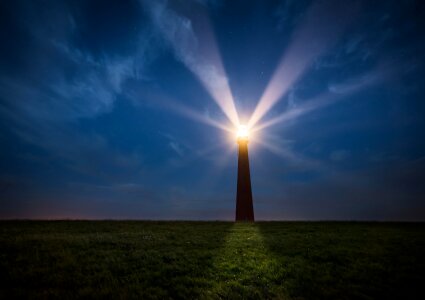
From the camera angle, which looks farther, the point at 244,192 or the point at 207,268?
the point at 244,192

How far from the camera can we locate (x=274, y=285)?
35.1ft

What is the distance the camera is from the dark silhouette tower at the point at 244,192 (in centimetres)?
3794

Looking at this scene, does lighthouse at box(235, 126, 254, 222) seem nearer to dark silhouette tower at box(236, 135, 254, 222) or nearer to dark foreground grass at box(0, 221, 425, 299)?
dark silhouette tower at box(236, 135, 254, 222)

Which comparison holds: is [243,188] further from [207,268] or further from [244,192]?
[207,268]

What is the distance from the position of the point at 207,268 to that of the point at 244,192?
2665 cm

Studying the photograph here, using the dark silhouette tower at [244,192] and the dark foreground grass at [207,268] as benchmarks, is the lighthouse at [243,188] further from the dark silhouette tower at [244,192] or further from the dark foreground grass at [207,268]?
the dark foreground grass at [207,268]

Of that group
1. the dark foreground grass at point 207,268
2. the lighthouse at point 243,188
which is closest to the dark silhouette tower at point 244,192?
the lighthouse at point 243,188

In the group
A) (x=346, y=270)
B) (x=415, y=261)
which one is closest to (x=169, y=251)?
(x=346, y=270)

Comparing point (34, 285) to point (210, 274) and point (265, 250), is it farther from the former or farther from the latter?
point (265, 250)

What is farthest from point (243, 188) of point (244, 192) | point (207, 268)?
point (207, 268)

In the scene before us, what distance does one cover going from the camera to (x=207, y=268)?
12375mm

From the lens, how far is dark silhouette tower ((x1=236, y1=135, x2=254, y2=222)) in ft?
124

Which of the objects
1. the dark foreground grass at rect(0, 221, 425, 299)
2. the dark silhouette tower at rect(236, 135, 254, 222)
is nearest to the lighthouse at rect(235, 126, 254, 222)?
the dark silhouette tower at rect(236, 135, 254, 222)

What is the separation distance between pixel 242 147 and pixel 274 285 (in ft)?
102
